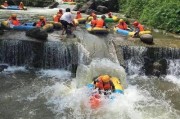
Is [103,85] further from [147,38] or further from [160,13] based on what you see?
[160,13]

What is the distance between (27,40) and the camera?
16062mm

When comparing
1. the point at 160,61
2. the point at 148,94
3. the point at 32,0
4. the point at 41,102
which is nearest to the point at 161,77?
the point at 160,61

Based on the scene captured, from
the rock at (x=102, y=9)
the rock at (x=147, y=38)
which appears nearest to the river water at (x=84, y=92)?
the rock at (x=147, y=38)

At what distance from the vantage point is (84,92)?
12422 millimetres

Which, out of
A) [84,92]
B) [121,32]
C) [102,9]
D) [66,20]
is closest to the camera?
[84,92]

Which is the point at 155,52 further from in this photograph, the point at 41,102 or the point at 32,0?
the point at 32,0

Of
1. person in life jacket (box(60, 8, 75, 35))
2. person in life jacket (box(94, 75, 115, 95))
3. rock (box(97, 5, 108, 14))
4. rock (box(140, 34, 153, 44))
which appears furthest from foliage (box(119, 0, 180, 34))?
person in life jacket (box(94, 75, 115, 95))

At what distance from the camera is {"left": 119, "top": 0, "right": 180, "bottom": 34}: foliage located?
2031 cm

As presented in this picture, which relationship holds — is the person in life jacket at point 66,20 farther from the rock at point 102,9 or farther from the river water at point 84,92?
the rock at point 102,9

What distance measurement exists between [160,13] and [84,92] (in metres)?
10.7

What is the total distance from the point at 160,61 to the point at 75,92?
5.29 metres

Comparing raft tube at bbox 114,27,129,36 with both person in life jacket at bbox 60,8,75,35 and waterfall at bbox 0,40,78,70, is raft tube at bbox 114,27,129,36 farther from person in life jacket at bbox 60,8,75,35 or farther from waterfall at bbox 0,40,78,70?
waterfall at bbox 0,40,78,70

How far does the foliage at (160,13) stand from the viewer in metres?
20.3

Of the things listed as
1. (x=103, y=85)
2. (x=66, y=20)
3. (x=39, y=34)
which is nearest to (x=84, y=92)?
(x=103, y=85)
